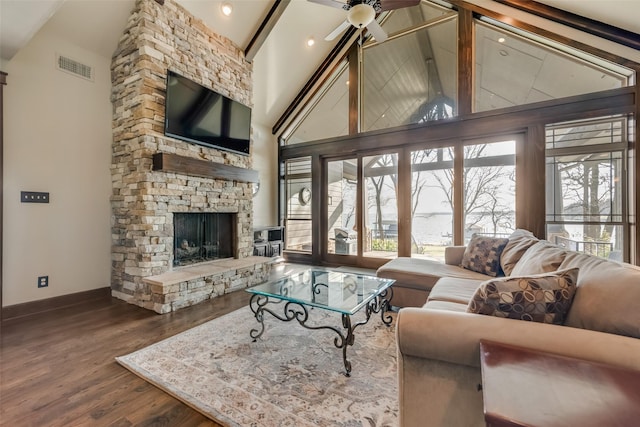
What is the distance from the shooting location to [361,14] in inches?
109

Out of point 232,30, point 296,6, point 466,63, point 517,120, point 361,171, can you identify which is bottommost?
point 361,171

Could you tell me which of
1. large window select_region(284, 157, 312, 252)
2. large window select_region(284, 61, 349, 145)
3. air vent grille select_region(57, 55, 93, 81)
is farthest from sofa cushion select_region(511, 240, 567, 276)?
air vent grille select_region(57, 55, 93, 81)

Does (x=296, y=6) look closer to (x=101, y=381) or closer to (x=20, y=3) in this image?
(x=20, y=3)

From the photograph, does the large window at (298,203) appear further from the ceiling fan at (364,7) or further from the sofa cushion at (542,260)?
the sofa cushion at (542,260)

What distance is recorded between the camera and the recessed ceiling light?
3937 mm

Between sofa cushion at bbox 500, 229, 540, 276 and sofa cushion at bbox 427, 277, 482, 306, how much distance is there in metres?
0.35

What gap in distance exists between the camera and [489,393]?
682 mm

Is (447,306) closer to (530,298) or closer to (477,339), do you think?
(530,298)

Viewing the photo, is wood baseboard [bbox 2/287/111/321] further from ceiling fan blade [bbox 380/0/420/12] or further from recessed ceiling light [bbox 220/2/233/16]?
ceiling fan blade [bbox 380/0/420/12]

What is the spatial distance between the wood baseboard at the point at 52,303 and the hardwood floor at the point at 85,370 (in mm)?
109

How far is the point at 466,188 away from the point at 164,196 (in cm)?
449

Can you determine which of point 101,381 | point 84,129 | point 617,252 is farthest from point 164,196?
point 617,252

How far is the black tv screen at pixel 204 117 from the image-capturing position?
352 centimetres

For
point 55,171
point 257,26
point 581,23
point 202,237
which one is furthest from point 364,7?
point 55,171
